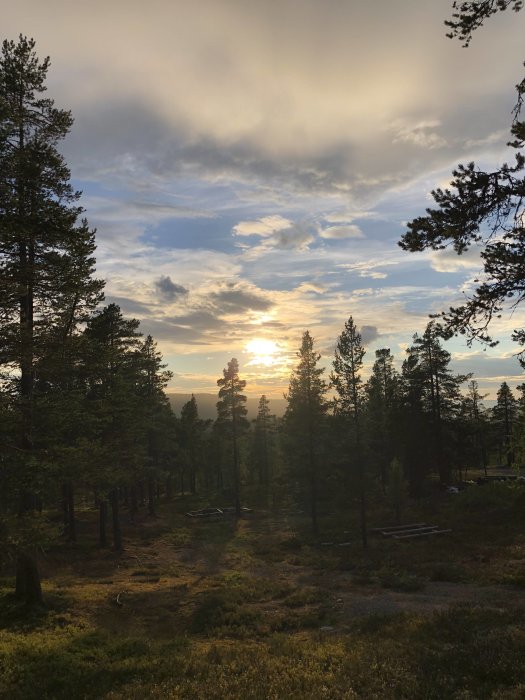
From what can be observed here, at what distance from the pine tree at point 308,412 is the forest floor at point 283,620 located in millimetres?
7002

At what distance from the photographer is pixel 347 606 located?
18.1 metres

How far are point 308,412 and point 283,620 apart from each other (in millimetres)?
22759

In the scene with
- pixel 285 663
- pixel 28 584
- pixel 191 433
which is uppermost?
pixel 191 433

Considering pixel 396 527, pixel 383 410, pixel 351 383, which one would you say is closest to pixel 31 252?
pixel 351 383

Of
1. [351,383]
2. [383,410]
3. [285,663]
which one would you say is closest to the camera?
[285,663]

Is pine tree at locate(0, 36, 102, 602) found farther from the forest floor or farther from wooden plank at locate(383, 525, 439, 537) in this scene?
wooden plank at locate(383, 525, 439, 537)

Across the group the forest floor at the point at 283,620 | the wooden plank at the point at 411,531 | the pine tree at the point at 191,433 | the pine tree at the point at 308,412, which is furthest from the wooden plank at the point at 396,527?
the pine tree at the point at 191,433

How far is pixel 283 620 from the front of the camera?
16406 mm

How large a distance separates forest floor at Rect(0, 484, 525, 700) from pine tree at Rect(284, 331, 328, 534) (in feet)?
23.0

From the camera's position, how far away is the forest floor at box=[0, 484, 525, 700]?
32.4 feet

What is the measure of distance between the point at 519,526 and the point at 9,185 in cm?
3513

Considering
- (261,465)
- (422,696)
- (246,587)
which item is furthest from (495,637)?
(261,465)

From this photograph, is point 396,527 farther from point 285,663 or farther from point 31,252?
point 31,252

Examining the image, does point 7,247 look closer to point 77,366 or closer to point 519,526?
point 77,366
